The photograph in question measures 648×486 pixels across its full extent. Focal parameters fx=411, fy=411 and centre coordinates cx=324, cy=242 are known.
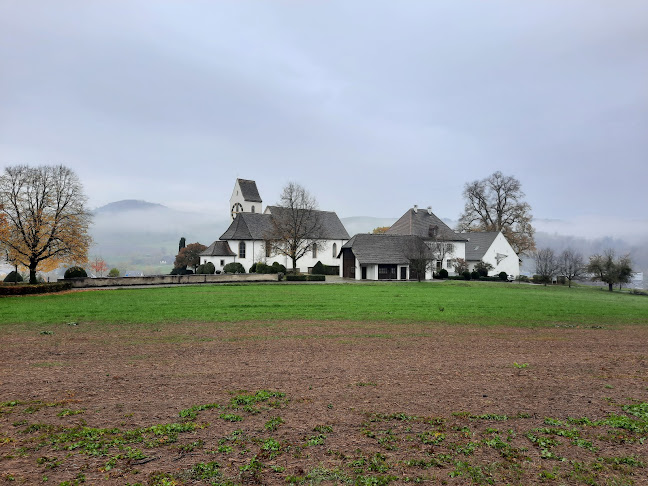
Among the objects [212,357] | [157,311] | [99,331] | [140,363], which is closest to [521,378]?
[212,357]

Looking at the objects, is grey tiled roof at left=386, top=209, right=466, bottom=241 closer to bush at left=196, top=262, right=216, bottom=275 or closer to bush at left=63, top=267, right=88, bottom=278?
bush at left=196, top=262, right=216, bottom=275

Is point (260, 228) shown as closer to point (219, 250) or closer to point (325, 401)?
point (219, 250)

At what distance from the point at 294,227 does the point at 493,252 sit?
28.4m

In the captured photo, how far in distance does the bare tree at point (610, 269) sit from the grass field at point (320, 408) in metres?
41.6

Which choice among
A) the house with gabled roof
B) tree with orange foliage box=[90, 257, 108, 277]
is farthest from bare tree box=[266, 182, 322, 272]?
tree with orange foliage box=[90, 257, 108, 277]

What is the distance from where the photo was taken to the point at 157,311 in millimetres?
17938

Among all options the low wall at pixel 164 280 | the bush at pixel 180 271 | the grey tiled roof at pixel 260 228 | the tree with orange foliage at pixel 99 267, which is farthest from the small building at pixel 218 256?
the tree with orange foliage at pixel 99 267

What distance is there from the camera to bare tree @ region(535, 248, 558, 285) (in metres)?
51.1

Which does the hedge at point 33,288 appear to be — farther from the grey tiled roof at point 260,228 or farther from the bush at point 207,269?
the grey tiled roof at point 260,228

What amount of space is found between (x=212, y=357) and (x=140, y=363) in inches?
59.7

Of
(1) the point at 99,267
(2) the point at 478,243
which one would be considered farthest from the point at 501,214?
(1) the point at 99,267

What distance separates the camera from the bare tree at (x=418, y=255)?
147 feet

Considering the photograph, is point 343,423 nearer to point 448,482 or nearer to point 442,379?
point 448,482

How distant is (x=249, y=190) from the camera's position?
7594 centimetres
